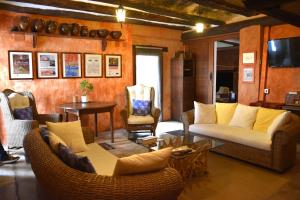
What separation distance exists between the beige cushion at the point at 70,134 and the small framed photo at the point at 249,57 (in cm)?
398

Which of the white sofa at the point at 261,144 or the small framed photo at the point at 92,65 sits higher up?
the small framed photo at the point at 92,65

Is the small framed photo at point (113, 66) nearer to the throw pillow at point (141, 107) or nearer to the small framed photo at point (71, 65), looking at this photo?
the small framed photo at point (71, 65)

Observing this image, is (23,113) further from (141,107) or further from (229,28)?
(229,28)

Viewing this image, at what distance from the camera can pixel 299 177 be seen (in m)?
3.09

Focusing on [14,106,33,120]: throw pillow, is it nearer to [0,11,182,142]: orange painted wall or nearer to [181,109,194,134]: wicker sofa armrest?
[0,11,182,142]: orange painted wall

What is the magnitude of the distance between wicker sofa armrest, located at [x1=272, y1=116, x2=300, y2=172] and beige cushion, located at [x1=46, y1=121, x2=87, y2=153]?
2439mm

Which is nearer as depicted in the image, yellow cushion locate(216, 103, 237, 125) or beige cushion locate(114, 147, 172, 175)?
beige cushion locate(114, 147, 172, 175)

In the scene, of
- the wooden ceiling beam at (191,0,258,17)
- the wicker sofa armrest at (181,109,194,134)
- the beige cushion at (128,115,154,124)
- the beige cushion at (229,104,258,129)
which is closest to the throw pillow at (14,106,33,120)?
the beige cushion at (128,115,154,124)

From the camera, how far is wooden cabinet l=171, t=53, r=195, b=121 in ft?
21.4

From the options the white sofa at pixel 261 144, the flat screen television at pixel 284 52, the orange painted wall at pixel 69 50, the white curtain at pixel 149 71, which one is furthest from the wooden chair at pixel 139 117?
the flat screen television at pixel 284 52

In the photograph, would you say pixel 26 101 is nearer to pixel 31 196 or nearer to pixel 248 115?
pixel 31 196

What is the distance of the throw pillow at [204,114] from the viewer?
4.35 meters

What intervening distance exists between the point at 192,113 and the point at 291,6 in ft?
7.39

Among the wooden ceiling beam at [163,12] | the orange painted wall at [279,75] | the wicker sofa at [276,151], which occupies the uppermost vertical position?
the wooden ceiling beam at [163,12]
